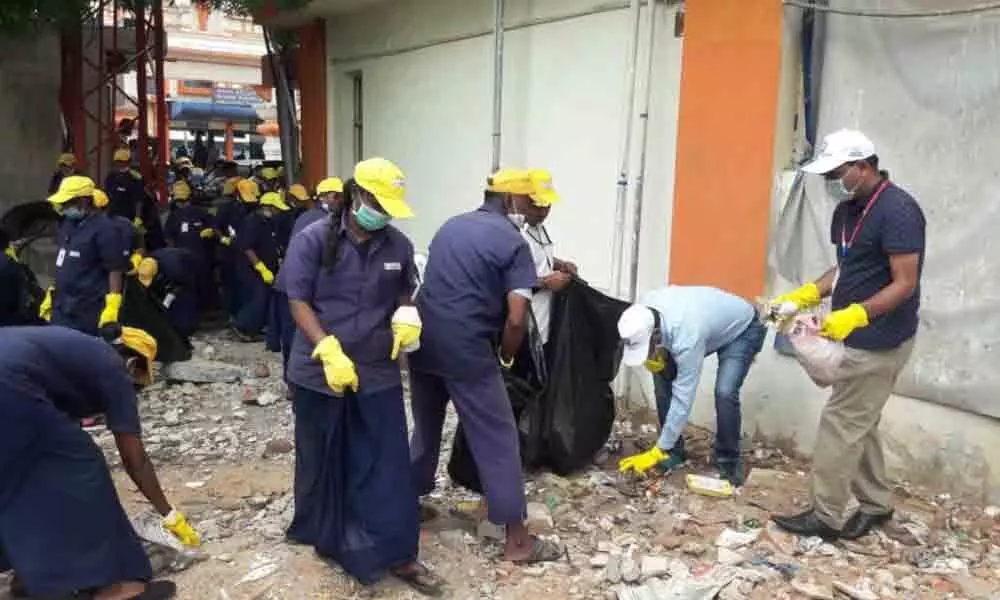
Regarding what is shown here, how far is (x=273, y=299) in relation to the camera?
7777mm

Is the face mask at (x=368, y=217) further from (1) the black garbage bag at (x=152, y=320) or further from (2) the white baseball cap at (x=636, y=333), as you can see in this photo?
(1) the black garbage bag at (x=152, y=320)

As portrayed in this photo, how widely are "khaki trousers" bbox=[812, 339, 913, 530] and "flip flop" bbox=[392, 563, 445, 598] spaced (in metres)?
1.69

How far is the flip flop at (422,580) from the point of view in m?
3.64

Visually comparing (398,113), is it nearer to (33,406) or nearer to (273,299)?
(273,299)

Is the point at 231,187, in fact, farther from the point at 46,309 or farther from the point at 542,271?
the point at 542,271

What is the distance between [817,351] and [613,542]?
1.21 m

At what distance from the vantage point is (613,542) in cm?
421

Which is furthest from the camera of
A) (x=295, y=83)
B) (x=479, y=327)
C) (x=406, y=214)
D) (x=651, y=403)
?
(x=295, y=83)

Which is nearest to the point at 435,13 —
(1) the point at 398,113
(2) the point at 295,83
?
(1) the point at 398,113

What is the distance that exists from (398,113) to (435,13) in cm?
111

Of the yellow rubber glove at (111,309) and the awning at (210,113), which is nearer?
the yellow rubber glove at (111,309)

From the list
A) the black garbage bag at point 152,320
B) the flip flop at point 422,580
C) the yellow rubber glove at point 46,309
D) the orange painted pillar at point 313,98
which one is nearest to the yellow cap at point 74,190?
the yellow rubber glove at point 46,309

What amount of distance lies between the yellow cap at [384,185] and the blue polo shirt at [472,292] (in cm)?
38

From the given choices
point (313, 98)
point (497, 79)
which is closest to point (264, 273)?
point (497, 79)
